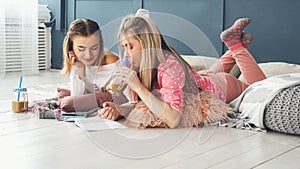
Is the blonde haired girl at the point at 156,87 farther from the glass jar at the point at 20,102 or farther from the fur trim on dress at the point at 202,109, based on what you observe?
the glass jar at the point at 20,102

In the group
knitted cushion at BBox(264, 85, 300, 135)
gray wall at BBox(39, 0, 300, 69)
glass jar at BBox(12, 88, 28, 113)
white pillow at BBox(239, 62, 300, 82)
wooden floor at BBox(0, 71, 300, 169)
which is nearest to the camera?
wooden floor at BBox(0, 71, 300, 169)

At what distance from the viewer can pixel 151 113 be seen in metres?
1.99

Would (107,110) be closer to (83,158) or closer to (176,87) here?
(176,87)

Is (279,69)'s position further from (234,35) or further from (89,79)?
(89,79)

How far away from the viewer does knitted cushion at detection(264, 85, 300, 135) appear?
1873 millimetres

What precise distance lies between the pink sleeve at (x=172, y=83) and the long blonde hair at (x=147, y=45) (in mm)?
37

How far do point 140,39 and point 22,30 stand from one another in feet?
8.03

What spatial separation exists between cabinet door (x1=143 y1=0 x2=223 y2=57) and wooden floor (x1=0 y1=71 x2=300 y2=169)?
156 centimetres

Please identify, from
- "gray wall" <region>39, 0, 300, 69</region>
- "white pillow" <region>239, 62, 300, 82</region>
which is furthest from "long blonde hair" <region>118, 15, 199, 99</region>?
"white pillow" <region>239, 62, 300, 82</region>

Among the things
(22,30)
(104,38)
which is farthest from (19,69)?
(104,38)

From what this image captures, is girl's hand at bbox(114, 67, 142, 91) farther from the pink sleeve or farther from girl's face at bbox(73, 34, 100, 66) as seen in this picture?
girl's face at bbox(73, 34, 100, 66)

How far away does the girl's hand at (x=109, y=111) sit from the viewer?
2.06 m

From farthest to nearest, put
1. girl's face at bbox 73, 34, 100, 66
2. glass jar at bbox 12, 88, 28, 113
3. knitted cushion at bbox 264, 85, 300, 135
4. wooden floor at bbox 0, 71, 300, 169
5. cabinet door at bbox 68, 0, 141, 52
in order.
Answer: cabinet door at bbox 68, 0, 141, 52, glass jar at bbox 12, 88, 28, 113, girl's face at bbox 73, 34, 100, 66, knitted cushion at bbox 264, 85, 300, 135, wooden floor at bbox 0, 71, 300, 169

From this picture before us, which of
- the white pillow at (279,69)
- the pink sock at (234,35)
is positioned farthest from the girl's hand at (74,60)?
the white pillow at (279,69)
